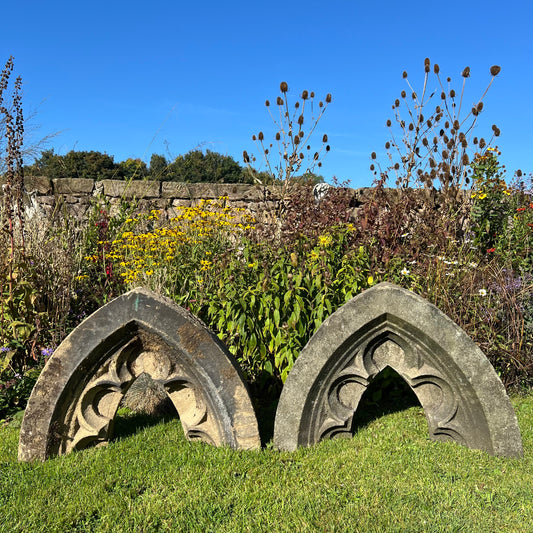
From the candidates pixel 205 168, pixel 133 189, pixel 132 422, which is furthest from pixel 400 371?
pixel 205 168

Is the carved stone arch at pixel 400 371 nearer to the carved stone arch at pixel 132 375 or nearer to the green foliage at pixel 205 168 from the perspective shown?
the carved stone arch at pixel 132 375

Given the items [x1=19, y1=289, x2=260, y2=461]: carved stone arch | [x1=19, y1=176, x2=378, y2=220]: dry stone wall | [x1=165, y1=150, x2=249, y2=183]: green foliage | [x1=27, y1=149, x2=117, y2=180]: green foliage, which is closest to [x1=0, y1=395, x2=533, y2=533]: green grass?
[x1=19, y1=289, x2=260, y2=461]: carved stone arch

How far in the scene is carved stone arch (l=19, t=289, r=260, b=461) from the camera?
3.06 meters

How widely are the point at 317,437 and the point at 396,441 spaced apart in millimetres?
566

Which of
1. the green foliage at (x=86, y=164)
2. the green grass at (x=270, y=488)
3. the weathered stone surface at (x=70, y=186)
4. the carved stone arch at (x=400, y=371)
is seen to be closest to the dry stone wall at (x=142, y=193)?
the weathered stone surface at (x=70, y=186)

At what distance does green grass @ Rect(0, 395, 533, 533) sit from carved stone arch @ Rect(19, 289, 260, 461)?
0.13 metres

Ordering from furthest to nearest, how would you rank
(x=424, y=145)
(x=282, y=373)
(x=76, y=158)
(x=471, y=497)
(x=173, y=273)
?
(x=76, y=158) < (x=424, y=145) < (x=173, y=273) < (x=282, y=373) < (x=471, y=497)

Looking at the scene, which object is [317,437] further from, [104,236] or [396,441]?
[104,236]

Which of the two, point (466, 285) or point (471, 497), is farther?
point (466, 285)

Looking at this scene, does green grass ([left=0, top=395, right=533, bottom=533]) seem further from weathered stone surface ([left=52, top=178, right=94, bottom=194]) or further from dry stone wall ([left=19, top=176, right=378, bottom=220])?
weathered stone surface ([left=52, top=178, right=94, bottom=194])

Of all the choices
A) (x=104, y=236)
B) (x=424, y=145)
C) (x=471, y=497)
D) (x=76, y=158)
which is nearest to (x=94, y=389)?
(x=471, y=497)

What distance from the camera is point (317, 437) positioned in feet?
10.8

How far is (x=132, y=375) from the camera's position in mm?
3240

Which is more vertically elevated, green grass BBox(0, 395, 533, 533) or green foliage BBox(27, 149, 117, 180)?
green foliage BBox(27, 149, 117, 180)
